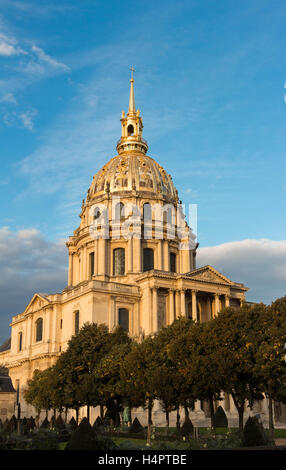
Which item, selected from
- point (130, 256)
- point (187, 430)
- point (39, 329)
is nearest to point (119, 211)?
point (130, 256)

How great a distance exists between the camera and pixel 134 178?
84.9 m

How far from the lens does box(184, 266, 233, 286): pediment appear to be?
67.6 m

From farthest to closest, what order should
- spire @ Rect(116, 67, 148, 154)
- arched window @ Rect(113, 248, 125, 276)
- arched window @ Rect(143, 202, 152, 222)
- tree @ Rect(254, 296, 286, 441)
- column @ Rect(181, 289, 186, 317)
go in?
spire @ Rect(116, 67, 148, 154) → arched window @ Rect(143, 202, 152, 222) → arched window @ Rect(113, 248, 125, 276) → column @ Rect(181, 289, 186, 317) → tree @ Rect(254, 296, 286, 441)

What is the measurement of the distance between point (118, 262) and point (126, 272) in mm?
4302

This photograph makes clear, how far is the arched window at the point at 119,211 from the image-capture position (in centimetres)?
8131

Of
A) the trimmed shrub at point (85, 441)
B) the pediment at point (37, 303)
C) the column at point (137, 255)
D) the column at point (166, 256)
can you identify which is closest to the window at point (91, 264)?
the column at point (137, 255)

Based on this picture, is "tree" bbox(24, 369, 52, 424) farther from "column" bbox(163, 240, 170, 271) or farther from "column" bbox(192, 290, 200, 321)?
"column" bbox(163, 240, 170, 271)

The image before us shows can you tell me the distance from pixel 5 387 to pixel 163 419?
31.9 meters

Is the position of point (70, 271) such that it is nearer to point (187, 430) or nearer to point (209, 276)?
point (209, 276)

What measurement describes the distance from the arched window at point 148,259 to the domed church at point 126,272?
0.15 metres

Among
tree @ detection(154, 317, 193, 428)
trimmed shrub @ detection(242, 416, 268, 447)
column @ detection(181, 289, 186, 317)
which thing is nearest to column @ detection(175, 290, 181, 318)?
column @ detection(181, 289, 186, 317)

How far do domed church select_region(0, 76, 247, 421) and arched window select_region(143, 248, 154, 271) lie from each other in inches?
6.1

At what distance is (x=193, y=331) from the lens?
39.2 m

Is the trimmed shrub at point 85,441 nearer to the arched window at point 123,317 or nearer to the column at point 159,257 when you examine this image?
the arched window at point 123,317
